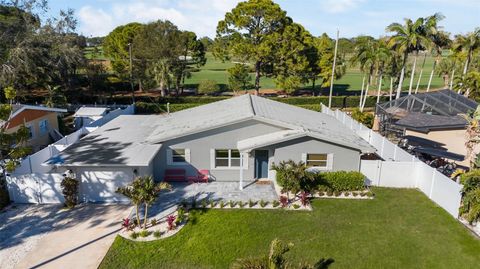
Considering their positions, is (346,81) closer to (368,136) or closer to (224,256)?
(368,136)

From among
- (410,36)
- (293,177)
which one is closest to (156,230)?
(293,177)

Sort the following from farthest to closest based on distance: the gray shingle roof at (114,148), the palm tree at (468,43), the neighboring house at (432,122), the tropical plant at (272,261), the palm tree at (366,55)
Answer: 1. the palm tree at (468,43)
2. the palm tree at (366,55)
3. the neighboring house at (432,122)
4. the gray shingle roof at (114,148)
5. the tropical plant at (272,261)

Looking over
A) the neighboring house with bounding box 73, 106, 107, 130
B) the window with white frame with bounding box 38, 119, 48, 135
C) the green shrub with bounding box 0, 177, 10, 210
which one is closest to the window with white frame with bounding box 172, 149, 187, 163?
the green shrub with bounding box 0, 177, 10, 210

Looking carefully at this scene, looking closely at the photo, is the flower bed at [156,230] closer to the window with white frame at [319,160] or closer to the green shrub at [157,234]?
the green shrub at [157,234]

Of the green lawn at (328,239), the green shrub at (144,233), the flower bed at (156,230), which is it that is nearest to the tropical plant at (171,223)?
the flower bed at (156,230)

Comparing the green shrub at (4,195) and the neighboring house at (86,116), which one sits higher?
the neighboring house at (86,116)

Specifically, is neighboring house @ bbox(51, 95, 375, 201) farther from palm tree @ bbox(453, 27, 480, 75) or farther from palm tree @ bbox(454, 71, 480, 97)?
palm tree @ bbox(453, 27, 480, 75)
